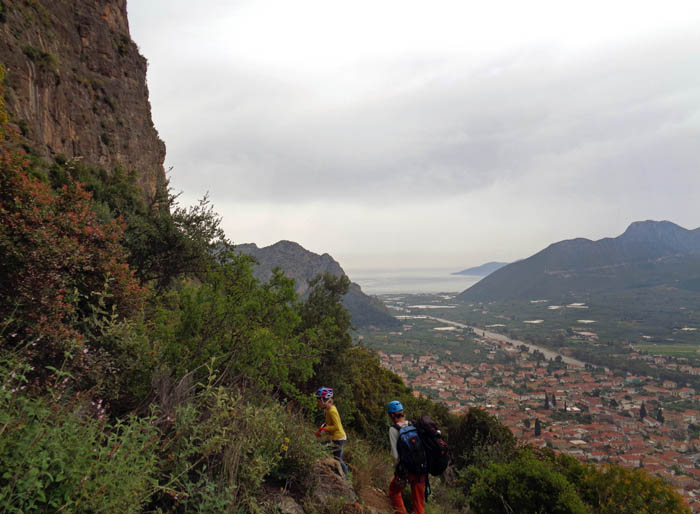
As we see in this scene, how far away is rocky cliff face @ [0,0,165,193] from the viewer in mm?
14891

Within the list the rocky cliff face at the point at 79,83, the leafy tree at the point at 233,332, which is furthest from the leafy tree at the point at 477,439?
the rocky cliff face at the point at 79,83

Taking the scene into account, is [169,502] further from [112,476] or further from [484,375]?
[484,375]

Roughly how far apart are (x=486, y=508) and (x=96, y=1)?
117 feet

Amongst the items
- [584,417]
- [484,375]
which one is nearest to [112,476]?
[584,417]

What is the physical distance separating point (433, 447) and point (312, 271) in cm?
11269

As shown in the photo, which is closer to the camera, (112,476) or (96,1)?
(112,476)

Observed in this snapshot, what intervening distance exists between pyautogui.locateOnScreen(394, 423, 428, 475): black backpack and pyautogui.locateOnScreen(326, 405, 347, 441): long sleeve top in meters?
1.02

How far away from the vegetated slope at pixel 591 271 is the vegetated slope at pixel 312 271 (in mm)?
88556

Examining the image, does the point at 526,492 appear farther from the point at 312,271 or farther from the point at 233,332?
the point at 312,271

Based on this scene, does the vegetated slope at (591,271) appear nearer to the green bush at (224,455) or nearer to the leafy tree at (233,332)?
the leafy tree at (233,332)

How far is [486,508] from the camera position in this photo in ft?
20.1

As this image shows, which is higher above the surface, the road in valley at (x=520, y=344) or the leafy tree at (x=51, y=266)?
the leafy tree at (x=51, y=266)

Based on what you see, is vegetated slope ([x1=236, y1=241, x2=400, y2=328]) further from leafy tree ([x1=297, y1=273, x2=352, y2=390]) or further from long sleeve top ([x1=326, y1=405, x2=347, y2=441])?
long sleeve top ([x1=326, y1=405, x2=347, y2=441])

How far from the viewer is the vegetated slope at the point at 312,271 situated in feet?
342
